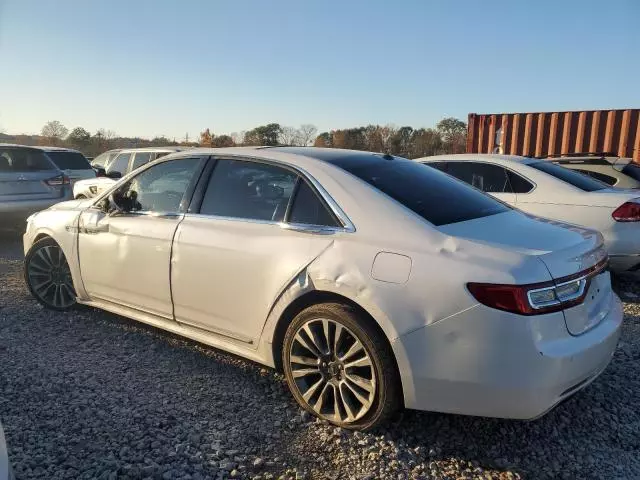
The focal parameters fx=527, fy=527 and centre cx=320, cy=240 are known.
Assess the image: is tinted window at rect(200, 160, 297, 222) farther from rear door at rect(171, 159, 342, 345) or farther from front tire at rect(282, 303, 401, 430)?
front tire at rect(282, 303, 401, 430)

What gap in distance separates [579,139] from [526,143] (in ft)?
3.73

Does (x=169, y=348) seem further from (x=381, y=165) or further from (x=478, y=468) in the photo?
(x=478, y=468)

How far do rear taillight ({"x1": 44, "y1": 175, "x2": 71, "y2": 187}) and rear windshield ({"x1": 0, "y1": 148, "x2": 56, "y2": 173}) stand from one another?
0.74ft

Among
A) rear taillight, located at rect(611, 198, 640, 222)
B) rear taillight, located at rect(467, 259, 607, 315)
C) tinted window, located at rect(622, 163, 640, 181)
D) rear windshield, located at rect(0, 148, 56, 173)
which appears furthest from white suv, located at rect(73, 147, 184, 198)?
rear taillight, located at rect(467, 259, 607, 315)

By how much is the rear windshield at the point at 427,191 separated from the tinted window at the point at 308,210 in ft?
0.93

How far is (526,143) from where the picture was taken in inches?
496

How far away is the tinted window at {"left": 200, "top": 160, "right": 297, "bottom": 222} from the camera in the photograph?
3.34 meters

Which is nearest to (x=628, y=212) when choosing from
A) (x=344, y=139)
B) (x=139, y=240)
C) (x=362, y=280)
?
(x=362, y=280)

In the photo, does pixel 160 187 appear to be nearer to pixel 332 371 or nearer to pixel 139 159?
pixel 332 371

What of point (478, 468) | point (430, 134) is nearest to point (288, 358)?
point (478, 468)

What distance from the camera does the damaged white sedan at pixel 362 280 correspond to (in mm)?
2451

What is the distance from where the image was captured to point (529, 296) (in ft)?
7.84

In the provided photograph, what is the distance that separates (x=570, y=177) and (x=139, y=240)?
476 cm

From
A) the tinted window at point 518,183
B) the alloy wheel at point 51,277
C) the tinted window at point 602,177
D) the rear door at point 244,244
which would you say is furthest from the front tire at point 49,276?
the tinted window at point 602,177
